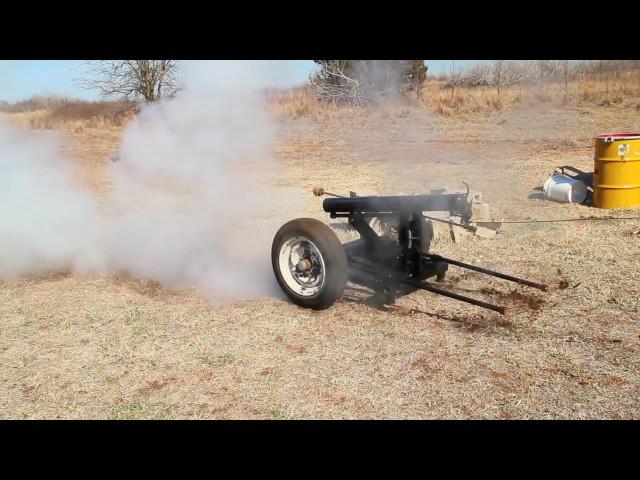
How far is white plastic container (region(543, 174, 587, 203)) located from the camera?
32.3 ft

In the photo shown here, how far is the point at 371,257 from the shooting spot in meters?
6.03

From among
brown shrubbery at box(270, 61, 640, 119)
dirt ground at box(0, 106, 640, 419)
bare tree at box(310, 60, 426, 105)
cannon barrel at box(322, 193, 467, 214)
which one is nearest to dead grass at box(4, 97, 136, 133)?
brown shrubbery at box(270, 61, 640, 119)

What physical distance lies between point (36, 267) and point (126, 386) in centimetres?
397

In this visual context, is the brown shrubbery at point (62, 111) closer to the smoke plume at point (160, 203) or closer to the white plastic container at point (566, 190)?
the smoke plume at point (160, 203)

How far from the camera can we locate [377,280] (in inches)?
224

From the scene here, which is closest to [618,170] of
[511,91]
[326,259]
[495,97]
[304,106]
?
[511,91]

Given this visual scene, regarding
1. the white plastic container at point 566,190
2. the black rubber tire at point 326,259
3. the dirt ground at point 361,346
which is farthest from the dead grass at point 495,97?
the white plastic container at point 566,190

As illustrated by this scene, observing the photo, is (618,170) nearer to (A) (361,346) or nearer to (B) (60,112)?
(A) (361,346)

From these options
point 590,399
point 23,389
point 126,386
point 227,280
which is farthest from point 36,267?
point 590,399

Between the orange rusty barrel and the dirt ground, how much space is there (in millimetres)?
1139

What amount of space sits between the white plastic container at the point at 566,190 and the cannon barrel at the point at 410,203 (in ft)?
17.0

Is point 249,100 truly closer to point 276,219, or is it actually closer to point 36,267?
point 276,219

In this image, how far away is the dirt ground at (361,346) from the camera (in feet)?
12.9

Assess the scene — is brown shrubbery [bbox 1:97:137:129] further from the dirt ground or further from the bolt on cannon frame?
the bolt on cannon frame
